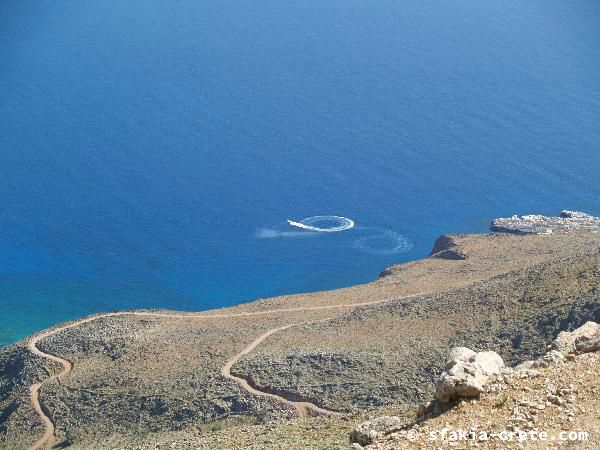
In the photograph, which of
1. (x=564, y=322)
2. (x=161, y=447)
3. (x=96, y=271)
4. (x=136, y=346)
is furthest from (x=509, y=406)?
(x=96, y=271)

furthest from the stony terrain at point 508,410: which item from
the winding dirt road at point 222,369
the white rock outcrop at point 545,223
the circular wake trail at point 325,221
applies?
the circular wake trail at point 325,221

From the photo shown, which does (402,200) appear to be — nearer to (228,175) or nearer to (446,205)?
(446,205)

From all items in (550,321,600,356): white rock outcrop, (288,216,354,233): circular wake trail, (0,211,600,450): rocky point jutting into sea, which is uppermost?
(288,216,354,233): circular wake trail

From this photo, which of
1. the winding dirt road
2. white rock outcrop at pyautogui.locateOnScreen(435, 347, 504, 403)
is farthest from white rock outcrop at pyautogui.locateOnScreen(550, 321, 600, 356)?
the winding dirt road

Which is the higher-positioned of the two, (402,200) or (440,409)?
(402,200)

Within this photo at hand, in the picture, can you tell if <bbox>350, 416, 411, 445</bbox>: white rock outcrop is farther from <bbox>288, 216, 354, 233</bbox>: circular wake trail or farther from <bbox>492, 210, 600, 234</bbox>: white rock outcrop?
<bbox>288, 216, 354, 233</bbox>: circular wake trail

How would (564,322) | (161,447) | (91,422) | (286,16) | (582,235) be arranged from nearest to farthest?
(161,447), (564,322), (91,422), (582,235), (286,16)
